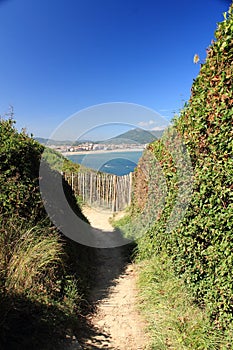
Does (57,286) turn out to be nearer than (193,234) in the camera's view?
No

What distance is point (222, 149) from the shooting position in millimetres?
2188

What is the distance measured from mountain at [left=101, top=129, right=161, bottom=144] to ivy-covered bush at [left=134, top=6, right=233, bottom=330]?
3309 mm

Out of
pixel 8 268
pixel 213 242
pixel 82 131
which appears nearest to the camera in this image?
pixel 213 242

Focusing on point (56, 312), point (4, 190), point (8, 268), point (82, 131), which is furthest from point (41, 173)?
point (82, 131)

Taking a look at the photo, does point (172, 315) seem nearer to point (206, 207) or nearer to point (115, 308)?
point (115, 308)

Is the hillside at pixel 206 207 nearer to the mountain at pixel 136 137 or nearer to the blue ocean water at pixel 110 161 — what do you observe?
the mountain at pixel 136 137

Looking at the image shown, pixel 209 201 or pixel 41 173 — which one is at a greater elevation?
pixel 41 173

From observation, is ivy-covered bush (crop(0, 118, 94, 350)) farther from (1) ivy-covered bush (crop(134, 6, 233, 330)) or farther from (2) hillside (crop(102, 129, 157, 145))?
(2) hillside (crop(102, 129, 157, 145))

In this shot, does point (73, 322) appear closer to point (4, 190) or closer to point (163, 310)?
point (163, 310)

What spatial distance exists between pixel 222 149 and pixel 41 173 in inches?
110

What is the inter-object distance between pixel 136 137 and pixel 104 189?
4867 millimetres

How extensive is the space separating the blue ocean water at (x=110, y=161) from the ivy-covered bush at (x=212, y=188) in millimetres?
7169

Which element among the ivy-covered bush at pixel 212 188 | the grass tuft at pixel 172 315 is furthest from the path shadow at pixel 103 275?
the ivy-covered bush at pixel 212 188

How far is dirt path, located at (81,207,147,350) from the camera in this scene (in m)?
2.85
